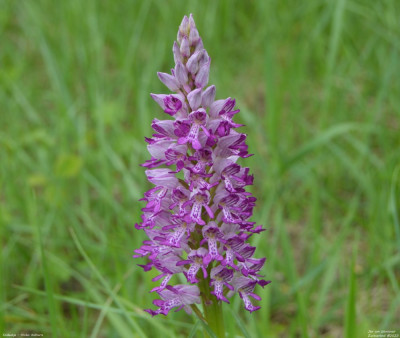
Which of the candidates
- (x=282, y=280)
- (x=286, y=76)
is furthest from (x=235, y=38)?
(x=282, y=280)

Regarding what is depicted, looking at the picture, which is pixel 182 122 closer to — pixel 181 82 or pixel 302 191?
pixel 181 82

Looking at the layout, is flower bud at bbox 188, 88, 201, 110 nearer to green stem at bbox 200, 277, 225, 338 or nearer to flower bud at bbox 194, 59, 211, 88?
flower bud at bbox 194, 59, 211, 88

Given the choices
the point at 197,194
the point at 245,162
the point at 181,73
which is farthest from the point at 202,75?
the point at 245,162

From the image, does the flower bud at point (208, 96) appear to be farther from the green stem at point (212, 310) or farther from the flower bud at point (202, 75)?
the green stem at point (212, 310)

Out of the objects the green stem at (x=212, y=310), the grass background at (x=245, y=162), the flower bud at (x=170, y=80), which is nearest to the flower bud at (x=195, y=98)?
the flower bud at (x=170, y=80)

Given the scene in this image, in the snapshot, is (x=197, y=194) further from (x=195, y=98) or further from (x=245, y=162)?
(x=245, y=162)
